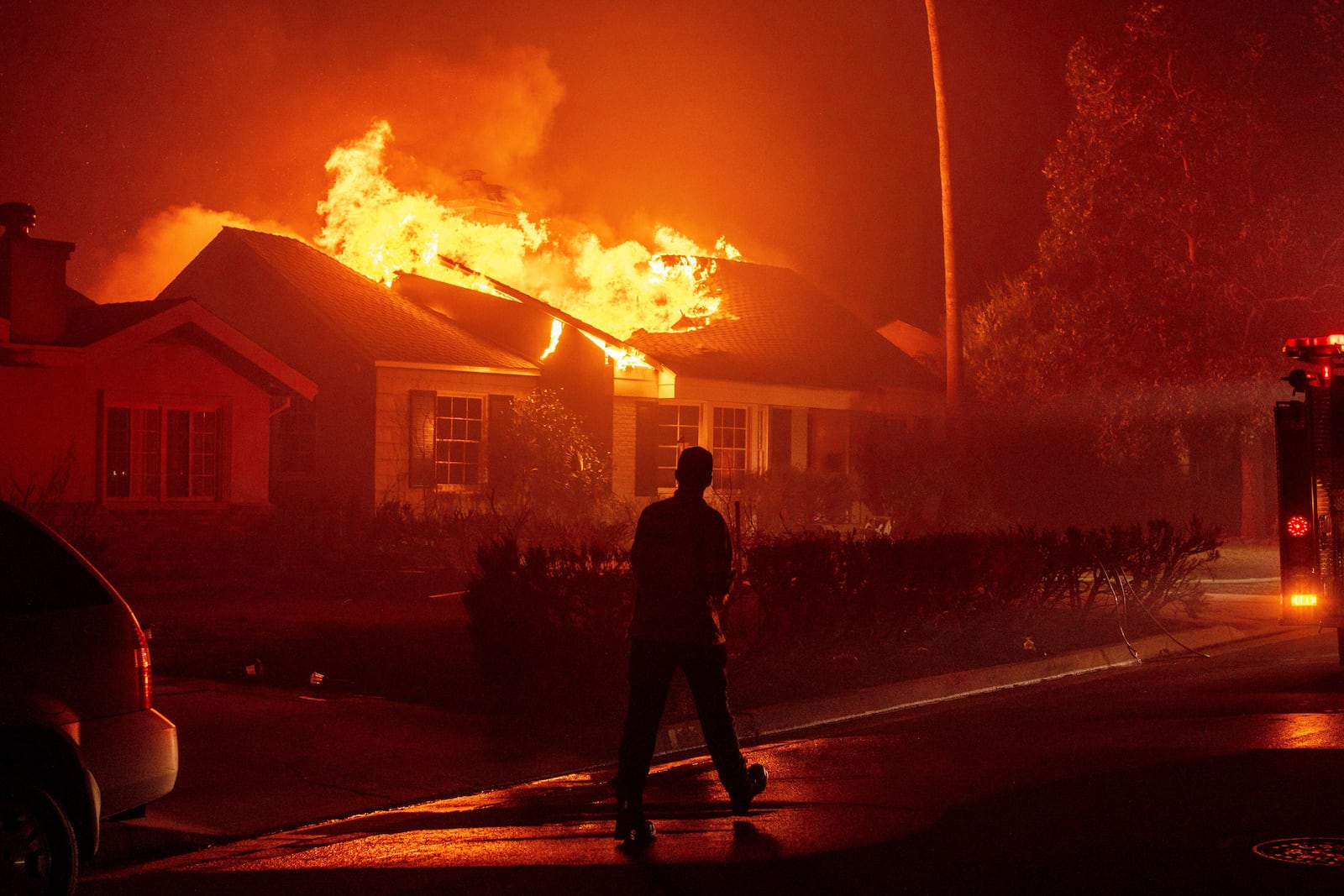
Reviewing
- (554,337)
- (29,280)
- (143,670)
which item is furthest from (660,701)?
(554,337)

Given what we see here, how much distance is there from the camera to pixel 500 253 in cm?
2880

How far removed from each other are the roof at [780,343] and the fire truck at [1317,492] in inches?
594

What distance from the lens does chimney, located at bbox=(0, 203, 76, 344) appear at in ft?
64.3

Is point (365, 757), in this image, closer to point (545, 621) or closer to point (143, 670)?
point (545, 621)

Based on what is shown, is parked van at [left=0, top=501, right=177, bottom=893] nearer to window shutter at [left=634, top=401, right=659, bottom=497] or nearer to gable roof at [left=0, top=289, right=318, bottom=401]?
gable roof at [left=0, top=289, right=318, bottom=401]

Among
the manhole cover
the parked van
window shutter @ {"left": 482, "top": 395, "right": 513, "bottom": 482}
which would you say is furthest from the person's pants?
window shutter @ {"left": 482, "top": 395, "right": 513, "bottom": 482}

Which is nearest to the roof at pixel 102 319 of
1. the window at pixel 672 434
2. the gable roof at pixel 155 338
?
the gable roof at pixel 155 338

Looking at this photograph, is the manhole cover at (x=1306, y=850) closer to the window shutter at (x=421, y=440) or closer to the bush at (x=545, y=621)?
the bush at (x=545, y=621)

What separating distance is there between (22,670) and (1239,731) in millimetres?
6901

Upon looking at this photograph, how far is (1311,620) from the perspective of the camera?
11.1 metres

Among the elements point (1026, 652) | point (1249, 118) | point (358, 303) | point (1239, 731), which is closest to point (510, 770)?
point (1239, 731)

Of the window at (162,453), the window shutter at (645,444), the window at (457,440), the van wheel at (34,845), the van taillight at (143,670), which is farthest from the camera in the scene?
the window shutter at (645,444)

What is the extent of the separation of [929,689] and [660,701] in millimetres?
5190

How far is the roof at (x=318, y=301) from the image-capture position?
2505 cm
